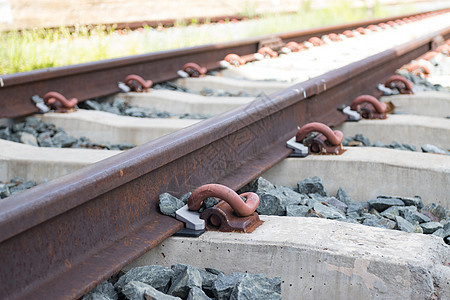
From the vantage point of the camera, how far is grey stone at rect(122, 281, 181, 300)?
1822 millimetres

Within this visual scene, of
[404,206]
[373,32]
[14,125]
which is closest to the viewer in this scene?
[404,206]

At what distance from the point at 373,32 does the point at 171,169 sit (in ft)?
33.3

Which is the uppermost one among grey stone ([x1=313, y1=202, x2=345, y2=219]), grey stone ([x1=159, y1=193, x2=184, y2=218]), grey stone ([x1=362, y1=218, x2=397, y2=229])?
grey stone ([x1=159, y1=193, x2=184, y2=218])

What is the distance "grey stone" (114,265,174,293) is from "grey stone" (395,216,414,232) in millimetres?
1000

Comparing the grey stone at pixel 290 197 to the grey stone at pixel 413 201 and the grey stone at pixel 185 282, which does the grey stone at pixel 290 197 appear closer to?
the grey stone at pixel 413 201

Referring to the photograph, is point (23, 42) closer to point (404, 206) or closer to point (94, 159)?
point (94, 159)

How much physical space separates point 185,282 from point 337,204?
1.16 meters

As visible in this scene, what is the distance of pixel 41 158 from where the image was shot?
3.18 meters

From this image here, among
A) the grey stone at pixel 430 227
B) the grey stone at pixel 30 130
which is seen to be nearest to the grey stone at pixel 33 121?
the grey stone at pixel 30 130

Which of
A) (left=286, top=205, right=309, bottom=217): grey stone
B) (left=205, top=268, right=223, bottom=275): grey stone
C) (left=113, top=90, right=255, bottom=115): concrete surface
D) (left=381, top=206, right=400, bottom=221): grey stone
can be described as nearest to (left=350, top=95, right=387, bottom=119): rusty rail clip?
(left=113, top=90, right=255, bottom=115): concrete surface

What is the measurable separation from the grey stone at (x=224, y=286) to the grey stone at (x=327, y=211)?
2.41ft

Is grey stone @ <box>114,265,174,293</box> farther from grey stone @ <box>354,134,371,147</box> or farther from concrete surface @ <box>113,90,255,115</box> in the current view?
concrete surface @ <box>113,90,255,115</box>

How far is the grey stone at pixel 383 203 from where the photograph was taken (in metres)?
2.86

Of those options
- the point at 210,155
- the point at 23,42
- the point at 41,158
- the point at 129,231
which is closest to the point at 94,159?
the point at 41,158
